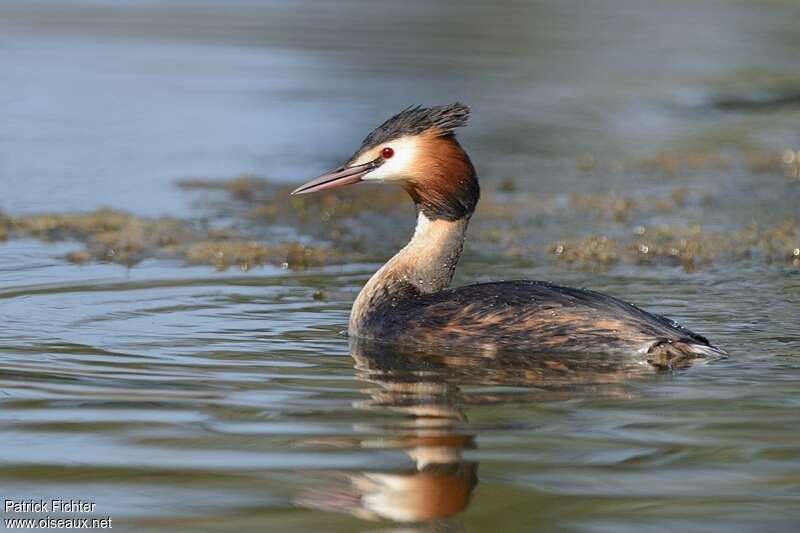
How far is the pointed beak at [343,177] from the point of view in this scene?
7980 mm

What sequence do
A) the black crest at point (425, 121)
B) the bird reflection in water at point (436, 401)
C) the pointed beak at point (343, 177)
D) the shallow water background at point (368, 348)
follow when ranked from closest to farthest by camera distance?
the bird reflection in water at point (436, 401)
the shallow water background at point (368, 348)
the black crest at point (425, 121)
the pointed beak at point (343, 177)

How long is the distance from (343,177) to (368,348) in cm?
97

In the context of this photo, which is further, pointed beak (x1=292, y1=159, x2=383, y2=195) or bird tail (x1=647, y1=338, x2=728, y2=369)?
pointed beak (x1=292, y1=159, x2=383, y2=195)

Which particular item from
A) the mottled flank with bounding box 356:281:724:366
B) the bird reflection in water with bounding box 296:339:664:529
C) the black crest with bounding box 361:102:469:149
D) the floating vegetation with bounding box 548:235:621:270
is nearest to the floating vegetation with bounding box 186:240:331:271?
the floating vegetation with bounding box 548:235:621:270

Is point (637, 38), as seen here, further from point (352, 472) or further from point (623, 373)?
point (352, 472)

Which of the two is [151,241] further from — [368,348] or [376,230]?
[368,348]

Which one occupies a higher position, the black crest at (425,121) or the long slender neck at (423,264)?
the black crest at (425,121)

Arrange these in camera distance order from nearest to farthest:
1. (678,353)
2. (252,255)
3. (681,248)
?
(678,353), (252,255), (681,248)

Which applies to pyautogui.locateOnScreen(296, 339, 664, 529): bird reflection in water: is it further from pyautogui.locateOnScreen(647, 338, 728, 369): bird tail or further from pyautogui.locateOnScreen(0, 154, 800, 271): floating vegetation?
pyautogui.locateOnScreen(0, 154, 800, 271): floating vegetation

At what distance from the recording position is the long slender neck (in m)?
7.97

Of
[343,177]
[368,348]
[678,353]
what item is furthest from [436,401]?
[343,177]

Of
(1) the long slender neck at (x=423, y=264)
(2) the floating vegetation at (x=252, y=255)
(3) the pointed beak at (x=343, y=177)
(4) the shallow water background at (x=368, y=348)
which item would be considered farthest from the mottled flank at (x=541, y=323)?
(2) the floating vegetation at (x=252, y=255)

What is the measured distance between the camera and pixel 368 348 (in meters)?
7.53

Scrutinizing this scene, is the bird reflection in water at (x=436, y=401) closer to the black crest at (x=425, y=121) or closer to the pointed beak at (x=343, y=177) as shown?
the pointed beak at (x=343, y=177)
